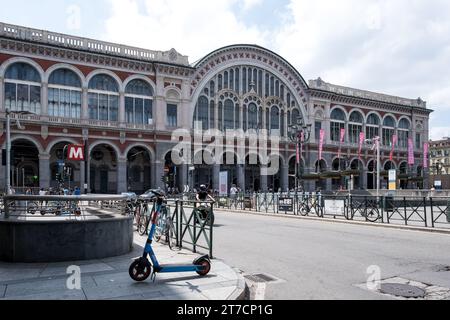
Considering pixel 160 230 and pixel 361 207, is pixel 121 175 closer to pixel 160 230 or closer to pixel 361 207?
pixel 361 207

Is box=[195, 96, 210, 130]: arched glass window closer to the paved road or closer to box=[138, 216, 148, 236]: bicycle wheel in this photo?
the paved road

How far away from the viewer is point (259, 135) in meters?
54.8

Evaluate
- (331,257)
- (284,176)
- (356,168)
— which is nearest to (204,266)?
(331,257)

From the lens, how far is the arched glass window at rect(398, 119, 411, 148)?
6981cm

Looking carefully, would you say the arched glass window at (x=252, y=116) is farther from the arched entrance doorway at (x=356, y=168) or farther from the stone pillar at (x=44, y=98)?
the stone pillar at (x=44, y=98)

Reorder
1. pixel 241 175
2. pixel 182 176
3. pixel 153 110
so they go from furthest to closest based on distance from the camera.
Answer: pixel 241 175, pixel 182 176, pixel 153 110

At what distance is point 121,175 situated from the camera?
44031 millimetres

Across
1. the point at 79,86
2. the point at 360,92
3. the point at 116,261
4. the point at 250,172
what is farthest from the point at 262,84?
the point at 116,261

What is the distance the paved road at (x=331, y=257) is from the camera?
24.4 ft

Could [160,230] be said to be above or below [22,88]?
below

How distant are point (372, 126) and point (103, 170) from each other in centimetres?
4268

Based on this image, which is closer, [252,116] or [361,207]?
[361,207]

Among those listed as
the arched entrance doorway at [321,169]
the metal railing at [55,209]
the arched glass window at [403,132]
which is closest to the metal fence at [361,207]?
the metal railing at [55,209]
